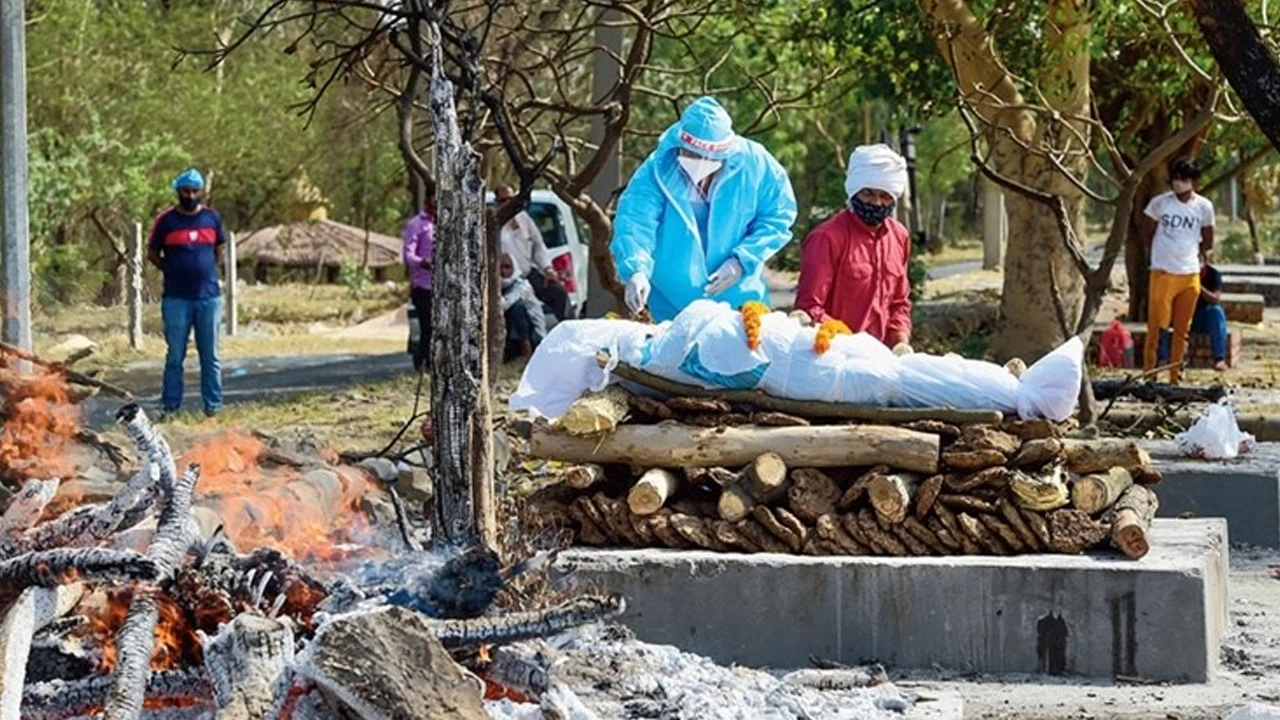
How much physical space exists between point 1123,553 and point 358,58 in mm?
4194

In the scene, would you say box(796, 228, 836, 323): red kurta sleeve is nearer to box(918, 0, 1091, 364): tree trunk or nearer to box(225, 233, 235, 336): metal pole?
box(918, 0, 1091, 364): tree trunk

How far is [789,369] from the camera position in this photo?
8.80 metres

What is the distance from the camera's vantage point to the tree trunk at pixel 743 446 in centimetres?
847

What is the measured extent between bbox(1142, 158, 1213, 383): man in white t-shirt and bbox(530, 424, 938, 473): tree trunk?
10827 mm

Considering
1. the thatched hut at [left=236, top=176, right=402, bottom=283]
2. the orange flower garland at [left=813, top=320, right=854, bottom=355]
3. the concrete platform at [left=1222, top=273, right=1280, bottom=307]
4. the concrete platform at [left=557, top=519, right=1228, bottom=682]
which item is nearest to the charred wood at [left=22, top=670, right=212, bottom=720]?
the concrete platform at [left=557, top=519, right=1228, bottom=682]

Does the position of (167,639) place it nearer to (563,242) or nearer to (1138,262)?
(563,242)

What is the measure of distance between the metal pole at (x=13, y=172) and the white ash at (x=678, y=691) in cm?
659

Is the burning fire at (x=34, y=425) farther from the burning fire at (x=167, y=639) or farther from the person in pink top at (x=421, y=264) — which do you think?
the person in pink top at (x=421, y=264)

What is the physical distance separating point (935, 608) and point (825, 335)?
3.88ft

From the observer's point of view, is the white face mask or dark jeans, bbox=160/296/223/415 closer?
the white face mask

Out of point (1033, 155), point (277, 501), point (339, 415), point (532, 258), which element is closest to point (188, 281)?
point (339, 415)

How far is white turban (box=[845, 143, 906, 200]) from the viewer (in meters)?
9.82

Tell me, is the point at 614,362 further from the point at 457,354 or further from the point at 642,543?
the point at 457,354

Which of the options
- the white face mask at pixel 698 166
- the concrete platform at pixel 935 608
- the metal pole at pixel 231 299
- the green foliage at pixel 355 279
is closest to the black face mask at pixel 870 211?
the white face mask at pixel 698 166
